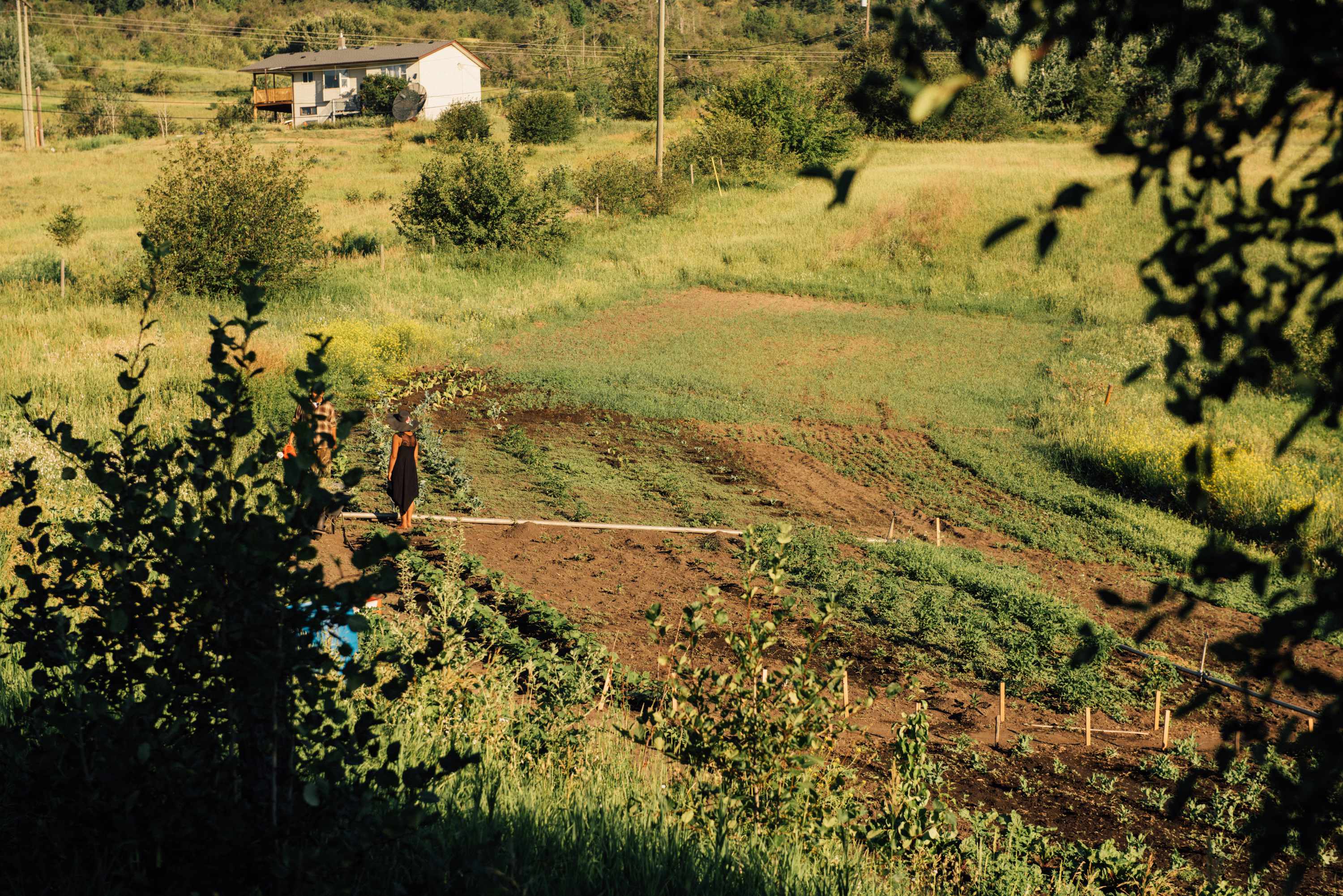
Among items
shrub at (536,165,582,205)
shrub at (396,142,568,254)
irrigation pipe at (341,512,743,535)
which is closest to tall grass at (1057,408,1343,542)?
irrigation pipe at (341,512,743,535)

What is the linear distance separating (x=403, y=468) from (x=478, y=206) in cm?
1510

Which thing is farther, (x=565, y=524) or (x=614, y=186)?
(x=614, y=186)

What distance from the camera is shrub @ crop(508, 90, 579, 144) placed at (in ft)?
140

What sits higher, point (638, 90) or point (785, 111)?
point (638, 90)

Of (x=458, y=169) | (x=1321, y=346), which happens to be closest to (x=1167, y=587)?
(x=1321, y=346)

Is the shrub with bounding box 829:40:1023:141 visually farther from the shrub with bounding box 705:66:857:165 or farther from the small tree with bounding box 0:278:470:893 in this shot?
the small tree with bounding box 0:278:470:893

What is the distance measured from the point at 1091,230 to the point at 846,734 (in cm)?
2328

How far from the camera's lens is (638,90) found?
52125 mm

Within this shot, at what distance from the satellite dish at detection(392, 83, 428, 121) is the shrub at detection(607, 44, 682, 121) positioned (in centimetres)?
1002

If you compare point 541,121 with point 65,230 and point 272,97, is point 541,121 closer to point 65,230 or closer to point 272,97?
point 65,230

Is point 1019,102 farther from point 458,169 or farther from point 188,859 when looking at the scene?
point 188,859

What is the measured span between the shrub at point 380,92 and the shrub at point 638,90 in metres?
11.3

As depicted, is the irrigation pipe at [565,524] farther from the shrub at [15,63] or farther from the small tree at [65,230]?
the shrub at [15,63]

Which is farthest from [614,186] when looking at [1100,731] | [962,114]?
[1100,731]
